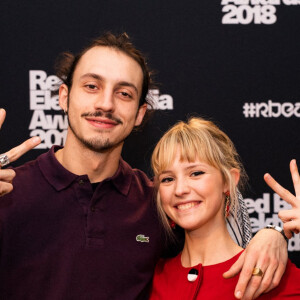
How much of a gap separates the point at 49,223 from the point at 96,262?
0.72 ft

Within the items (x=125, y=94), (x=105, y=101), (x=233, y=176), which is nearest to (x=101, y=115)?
(x=105, y=101)

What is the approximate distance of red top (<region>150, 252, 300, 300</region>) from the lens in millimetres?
1444

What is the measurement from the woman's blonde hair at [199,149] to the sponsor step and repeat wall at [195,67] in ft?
2.29

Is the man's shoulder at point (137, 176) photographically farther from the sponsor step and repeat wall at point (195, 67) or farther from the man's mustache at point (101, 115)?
the sponsor step and repeat wall at point (195, 67)

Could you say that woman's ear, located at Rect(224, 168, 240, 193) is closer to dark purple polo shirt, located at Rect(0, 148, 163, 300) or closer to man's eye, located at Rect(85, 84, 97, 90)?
dark purple polo shirt, located at Rect(0, 148, 163, 300)

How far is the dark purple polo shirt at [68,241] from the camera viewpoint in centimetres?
157

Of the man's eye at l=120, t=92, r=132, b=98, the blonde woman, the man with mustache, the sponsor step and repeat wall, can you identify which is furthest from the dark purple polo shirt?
the sponsor step and repeat wall

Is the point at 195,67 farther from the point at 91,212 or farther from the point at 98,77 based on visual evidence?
the point at 91,212

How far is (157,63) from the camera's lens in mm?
2387

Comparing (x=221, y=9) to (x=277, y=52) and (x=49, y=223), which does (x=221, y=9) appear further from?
(x=49, y=223)

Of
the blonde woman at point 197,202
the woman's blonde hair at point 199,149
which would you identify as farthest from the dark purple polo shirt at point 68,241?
the woman's blonde hair at point 199,149

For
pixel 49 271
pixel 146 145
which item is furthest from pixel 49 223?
pixel 146 145

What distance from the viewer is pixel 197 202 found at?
5.29ft

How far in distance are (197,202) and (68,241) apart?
48 centimetres
